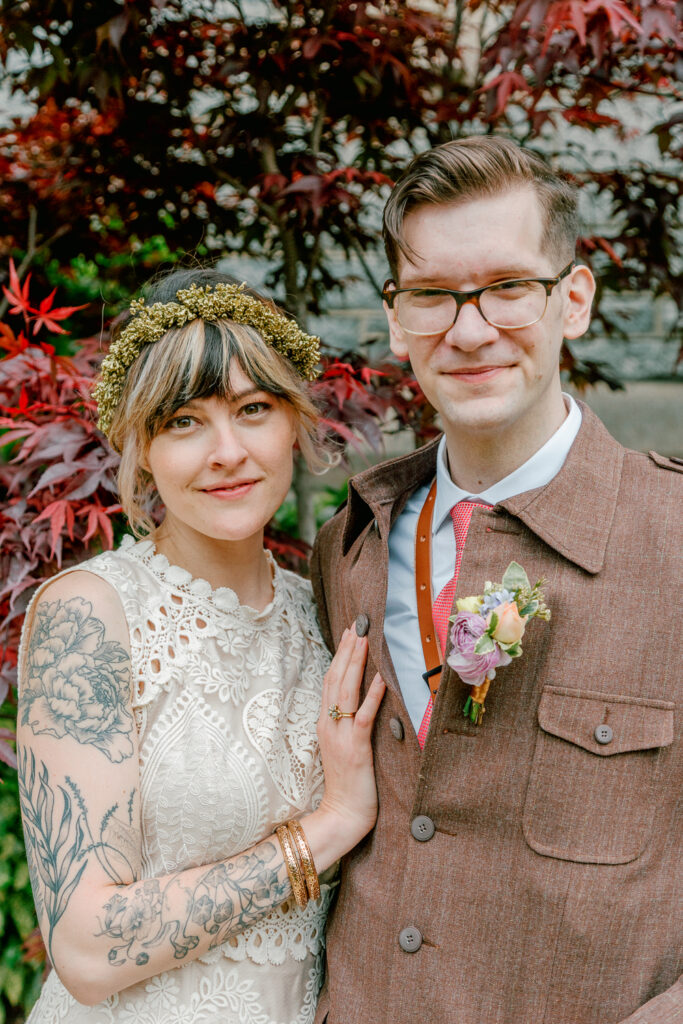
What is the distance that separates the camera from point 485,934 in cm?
186

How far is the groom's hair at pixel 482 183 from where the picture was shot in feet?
6.64

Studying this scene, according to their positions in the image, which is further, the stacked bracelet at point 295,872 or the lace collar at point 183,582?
the lace collar at point 183,582

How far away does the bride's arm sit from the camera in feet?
6.25

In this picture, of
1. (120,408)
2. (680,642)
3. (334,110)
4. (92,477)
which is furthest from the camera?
(334,110)

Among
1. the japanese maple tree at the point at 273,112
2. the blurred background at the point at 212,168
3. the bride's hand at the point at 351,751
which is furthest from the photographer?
the japanese maple tree at the point at 273,112

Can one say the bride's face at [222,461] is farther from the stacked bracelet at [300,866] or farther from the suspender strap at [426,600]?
the stacked bracelet at [300,866]

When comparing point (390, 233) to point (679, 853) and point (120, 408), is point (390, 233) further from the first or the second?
point (679, 853)

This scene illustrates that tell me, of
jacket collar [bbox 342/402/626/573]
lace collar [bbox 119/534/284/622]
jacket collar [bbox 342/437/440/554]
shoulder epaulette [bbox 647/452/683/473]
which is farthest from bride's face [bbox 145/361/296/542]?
shoulder epaulette [bbox 647/452/683/473]

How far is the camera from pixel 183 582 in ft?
7.40

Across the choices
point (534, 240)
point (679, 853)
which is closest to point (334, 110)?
point (534, 240)

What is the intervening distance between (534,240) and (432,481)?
2.26 feet

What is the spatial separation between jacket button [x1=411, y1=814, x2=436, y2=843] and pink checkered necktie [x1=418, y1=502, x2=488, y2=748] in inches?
6.3

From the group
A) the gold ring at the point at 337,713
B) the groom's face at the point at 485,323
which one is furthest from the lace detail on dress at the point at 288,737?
the groom's face at the point at 485,323

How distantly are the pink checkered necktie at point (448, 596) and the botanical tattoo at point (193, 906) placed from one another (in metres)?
0.49
